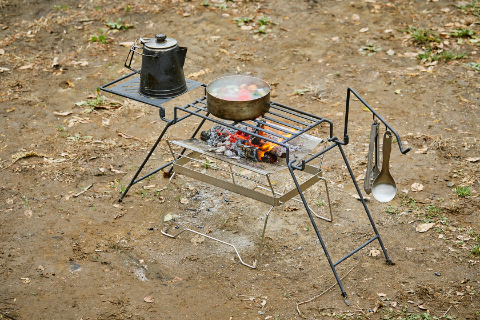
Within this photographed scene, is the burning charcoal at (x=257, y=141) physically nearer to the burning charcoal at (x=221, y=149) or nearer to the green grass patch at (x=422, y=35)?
the burning charcoal at (x=221, y=149)

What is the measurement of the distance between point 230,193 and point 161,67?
1772mm

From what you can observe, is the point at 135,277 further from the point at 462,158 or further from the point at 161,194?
the point at 462,158

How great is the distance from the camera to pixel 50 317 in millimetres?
4332

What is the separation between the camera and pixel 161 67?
5.24 m

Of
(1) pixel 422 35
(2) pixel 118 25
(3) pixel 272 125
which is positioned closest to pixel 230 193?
(3) pixel 272 125

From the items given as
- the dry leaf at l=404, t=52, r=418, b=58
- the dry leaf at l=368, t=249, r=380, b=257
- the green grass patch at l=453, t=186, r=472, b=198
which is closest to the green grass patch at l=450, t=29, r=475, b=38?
the dry leaf at l=404, t=52, r=418, b=58

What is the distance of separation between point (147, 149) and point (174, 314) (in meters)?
2.87

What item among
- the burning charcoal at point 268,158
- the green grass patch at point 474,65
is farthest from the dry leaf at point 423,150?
the burning charcoal at point 268,158

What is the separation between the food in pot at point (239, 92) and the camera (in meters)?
4.77

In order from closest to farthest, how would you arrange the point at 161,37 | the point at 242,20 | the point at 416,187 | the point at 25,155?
the point at 161,37 < the point at 416,187 < the point at 25,155 < the point at 242,20

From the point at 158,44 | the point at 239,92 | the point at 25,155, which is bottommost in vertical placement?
the point at 25,155

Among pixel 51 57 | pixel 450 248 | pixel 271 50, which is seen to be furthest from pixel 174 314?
pixel 51 57

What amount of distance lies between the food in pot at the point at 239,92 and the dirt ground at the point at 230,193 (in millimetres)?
1513

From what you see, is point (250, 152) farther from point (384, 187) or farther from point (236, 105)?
point (384, 187)
